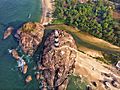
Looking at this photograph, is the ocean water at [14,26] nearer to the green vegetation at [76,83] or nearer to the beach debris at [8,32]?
the beach debris at [8,32]

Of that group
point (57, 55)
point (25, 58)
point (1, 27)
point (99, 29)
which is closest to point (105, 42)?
point (99, 29)

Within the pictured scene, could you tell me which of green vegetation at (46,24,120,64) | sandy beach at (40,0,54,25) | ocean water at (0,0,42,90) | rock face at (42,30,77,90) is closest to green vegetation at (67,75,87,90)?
rock face at (42,30,77,90)

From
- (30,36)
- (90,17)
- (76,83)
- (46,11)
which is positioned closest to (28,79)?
(76,83)

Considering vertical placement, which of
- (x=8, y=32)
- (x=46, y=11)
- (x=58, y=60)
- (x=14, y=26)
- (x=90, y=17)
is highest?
(x=46, y=11)

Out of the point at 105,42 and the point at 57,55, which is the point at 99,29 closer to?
the point at 105,42

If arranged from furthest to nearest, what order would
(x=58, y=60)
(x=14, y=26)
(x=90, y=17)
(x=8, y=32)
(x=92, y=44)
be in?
(x=90, y=17), (x=14, y=26), (x=8, y=32), (x=92, y=44), (x=58, y=60)

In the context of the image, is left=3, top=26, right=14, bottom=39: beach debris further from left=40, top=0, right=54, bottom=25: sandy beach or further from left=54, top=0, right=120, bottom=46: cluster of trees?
left=54, top=0, right=120, bottom=46: cluster of trees

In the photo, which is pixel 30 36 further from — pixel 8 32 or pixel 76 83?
pixel 76 83
